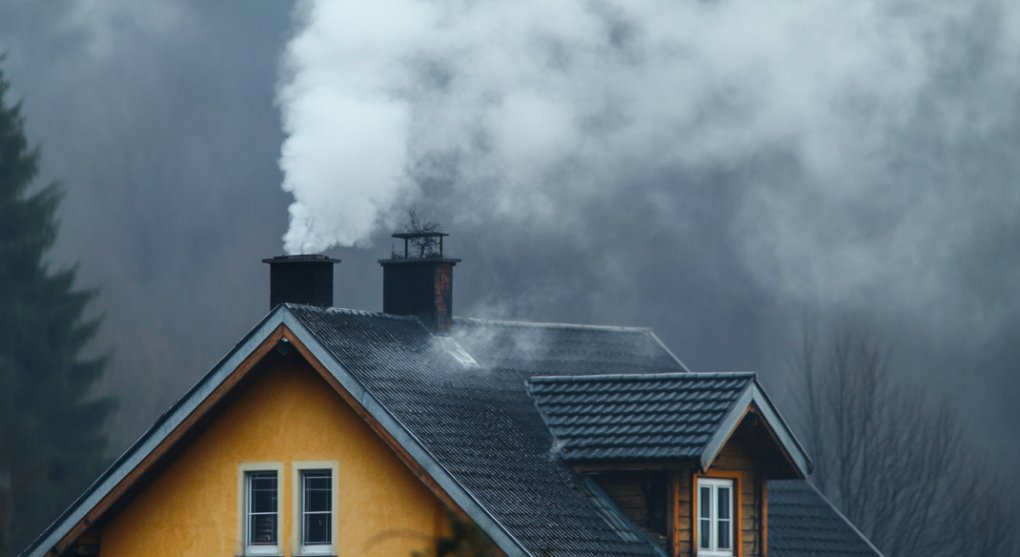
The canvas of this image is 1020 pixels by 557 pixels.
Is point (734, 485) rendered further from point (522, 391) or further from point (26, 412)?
point (26, 412)

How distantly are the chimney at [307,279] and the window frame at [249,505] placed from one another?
8.38 ft

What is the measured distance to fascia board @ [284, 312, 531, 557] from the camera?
78.2 ft

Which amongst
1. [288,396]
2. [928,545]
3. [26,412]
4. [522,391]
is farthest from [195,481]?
[26,412]

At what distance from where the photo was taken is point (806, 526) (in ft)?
102

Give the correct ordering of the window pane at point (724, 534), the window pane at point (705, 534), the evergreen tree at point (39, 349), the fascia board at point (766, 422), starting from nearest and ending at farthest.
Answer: the fascia board at point (766, 422), the window pane at point (705, 534), the window pane at point (724, 534), the evergreen tree at point (39, 349)

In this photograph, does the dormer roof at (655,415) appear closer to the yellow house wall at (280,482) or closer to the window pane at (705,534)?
the window pane at (705,534)

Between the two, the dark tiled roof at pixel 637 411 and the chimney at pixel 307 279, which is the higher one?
the chimney at pixel 307 279

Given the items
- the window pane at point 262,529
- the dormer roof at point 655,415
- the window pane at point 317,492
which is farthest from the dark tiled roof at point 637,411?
the window pane at point 262,529

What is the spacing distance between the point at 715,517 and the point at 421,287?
549cm

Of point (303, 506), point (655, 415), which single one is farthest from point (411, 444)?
point (655, 415)

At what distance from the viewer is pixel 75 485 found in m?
56.6

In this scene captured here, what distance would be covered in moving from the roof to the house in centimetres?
3

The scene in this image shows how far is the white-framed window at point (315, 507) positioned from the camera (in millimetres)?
25766

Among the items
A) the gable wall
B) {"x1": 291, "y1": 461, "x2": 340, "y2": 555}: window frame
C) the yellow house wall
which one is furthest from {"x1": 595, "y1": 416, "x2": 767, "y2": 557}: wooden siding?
{"x1": 291, "y1": 461, "x2": 340, "y2": 555}: window frame
